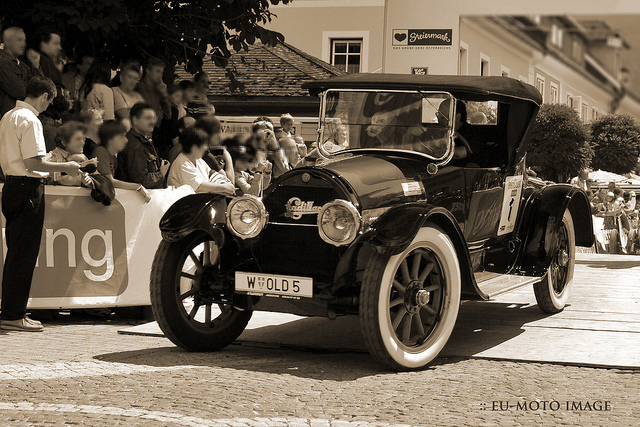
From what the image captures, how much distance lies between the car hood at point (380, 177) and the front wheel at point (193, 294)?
1.05 metres

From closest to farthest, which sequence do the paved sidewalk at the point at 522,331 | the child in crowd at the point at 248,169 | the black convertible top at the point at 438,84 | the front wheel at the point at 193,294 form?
the front wheel at the point at 193,294 < the paved sidewalk at the point at 522,331 < the black convertible top at the point at 438,84 < the child in crowd at the point at 248,169

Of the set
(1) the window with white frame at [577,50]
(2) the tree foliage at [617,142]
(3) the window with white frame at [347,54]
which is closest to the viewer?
(1) the window with white frame at [577,50]

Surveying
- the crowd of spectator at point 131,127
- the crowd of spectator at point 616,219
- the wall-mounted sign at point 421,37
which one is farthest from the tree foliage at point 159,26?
the crowd of spectator at point 616,219

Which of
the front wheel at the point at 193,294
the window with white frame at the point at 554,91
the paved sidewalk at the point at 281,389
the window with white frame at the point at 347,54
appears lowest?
the paved sidewalk at the point at 281,389

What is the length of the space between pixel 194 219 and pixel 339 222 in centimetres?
108

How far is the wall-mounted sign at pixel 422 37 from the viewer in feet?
43.8

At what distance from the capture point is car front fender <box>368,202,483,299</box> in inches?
201

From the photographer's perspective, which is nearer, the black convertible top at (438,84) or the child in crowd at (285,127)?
the black convertible top at (438,84)

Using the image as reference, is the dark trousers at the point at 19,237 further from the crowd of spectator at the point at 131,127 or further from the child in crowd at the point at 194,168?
the child in crowd at the point at 194,168

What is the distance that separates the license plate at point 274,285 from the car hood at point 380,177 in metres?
0.63

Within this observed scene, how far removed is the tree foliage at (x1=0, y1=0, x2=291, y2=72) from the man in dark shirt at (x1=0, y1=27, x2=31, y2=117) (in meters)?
1.52

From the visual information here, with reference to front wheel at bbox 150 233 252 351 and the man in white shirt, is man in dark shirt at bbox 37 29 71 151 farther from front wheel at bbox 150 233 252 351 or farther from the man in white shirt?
front wheel at bbox 150 233 252 351

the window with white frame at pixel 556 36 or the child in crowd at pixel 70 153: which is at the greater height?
the window with white frame at pixel 556 36

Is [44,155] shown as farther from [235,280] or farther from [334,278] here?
[334,278]
